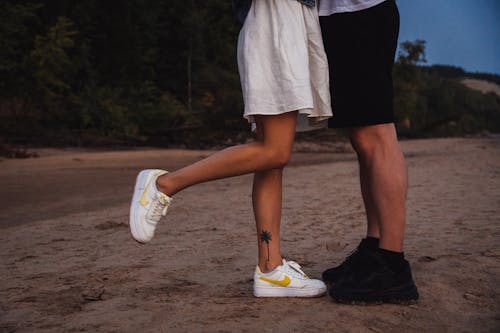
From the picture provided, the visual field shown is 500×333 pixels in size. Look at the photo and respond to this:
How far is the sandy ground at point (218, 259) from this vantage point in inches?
75.3

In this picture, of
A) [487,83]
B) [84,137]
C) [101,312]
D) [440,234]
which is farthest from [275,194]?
[487,83]

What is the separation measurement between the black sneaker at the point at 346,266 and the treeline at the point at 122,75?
381 inches

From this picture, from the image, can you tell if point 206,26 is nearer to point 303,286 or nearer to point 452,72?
point 303,286

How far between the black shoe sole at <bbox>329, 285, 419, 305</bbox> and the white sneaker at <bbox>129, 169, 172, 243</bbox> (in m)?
0.81

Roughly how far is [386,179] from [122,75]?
53.1 feet

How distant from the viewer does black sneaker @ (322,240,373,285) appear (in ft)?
7.23

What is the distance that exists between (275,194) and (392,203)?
48 centimetres

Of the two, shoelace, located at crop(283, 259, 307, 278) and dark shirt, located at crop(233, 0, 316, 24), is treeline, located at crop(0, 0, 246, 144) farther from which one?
shoelace, located at crop(283, 259, 307, 278)

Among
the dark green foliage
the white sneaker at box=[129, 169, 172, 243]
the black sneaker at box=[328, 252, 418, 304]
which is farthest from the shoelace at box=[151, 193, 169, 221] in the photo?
the dark green foliage

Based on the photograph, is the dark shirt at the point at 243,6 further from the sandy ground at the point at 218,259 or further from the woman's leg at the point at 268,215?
the sandy ground at the point at 218,259

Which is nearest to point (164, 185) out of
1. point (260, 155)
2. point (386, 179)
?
point (260, 155)

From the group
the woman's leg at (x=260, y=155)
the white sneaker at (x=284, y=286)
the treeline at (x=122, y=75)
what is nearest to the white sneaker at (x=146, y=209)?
the woman's leg at (x=260, y=155)

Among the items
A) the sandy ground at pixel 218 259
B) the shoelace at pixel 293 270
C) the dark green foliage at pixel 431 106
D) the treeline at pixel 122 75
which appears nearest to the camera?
the sandy ground at pixel 218 259

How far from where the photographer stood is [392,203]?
2139mm
